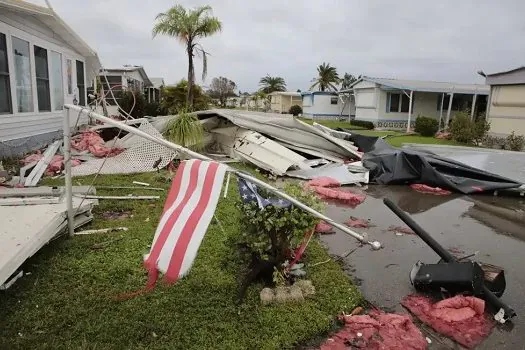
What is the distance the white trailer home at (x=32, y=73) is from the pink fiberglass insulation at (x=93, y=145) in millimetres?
793

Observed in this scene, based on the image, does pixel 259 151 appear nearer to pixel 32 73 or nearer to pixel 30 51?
pixel 32 73

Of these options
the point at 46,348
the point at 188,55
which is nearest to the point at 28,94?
the point at 46,348

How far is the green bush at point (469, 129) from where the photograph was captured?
17422 millimetres

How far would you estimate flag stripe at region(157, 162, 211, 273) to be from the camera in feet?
8.83

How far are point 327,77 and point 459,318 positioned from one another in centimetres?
4992

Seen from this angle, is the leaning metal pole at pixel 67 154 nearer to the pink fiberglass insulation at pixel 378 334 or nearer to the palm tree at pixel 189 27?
the pink fiberglass insulation at pixel 378 334

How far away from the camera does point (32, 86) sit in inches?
380

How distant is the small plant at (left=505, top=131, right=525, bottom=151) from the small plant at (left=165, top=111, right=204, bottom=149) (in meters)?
13.0

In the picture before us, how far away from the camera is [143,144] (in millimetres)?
9523

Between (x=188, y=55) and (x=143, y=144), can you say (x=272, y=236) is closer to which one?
(x=143, y=144)

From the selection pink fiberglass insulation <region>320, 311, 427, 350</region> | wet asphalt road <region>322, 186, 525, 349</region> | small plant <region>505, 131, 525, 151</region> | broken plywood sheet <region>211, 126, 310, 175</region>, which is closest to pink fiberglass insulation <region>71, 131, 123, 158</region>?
broken plywood sheet <region>211, 126, 310, 175</region>

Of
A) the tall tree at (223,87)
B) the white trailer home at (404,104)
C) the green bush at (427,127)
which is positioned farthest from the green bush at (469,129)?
the tall tree at (223,87)

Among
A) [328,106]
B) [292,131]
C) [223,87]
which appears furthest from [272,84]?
[292,131]

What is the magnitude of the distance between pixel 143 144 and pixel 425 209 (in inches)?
256
